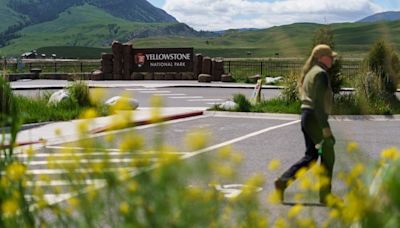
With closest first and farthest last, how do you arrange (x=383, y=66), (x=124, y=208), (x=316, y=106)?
(x=124, y=208) → (x=316, y=106) → (x=383, y=66)

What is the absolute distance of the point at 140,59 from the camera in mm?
39406

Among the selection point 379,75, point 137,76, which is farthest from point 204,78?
point 379,75

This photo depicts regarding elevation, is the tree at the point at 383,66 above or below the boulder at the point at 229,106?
above

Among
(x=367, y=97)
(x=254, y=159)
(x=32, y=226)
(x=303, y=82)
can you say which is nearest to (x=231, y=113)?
(x=367, y=97)

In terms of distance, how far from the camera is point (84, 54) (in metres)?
175

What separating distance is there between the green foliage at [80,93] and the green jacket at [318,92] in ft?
42.0

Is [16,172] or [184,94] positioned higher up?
[16,172]

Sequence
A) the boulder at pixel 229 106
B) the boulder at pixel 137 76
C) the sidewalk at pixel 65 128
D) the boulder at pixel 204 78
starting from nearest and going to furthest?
the sidewalk at pixel 65 128, the boulder at pixel 229 106, the boulder at pixel 204 78, the boulder at pixel 137 76

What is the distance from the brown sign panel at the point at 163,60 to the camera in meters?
38.9

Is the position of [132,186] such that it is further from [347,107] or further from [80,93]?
[347,107]

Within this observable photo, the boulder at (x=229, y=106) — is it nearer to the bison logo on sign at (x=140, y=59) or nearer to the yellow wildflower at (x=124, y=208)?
the bison logo on sign at (x=140, y=59)

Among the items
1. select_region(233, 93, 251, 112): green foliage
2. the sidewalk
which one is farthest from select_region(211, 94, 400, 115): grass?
the sidewalk

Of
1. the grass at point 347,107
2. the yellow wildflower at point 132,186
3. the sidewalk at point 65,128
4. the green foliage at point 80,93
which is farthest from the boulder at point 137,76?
the yellow wildflower at point 132,186

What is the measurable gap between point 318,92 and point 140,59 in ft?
103
